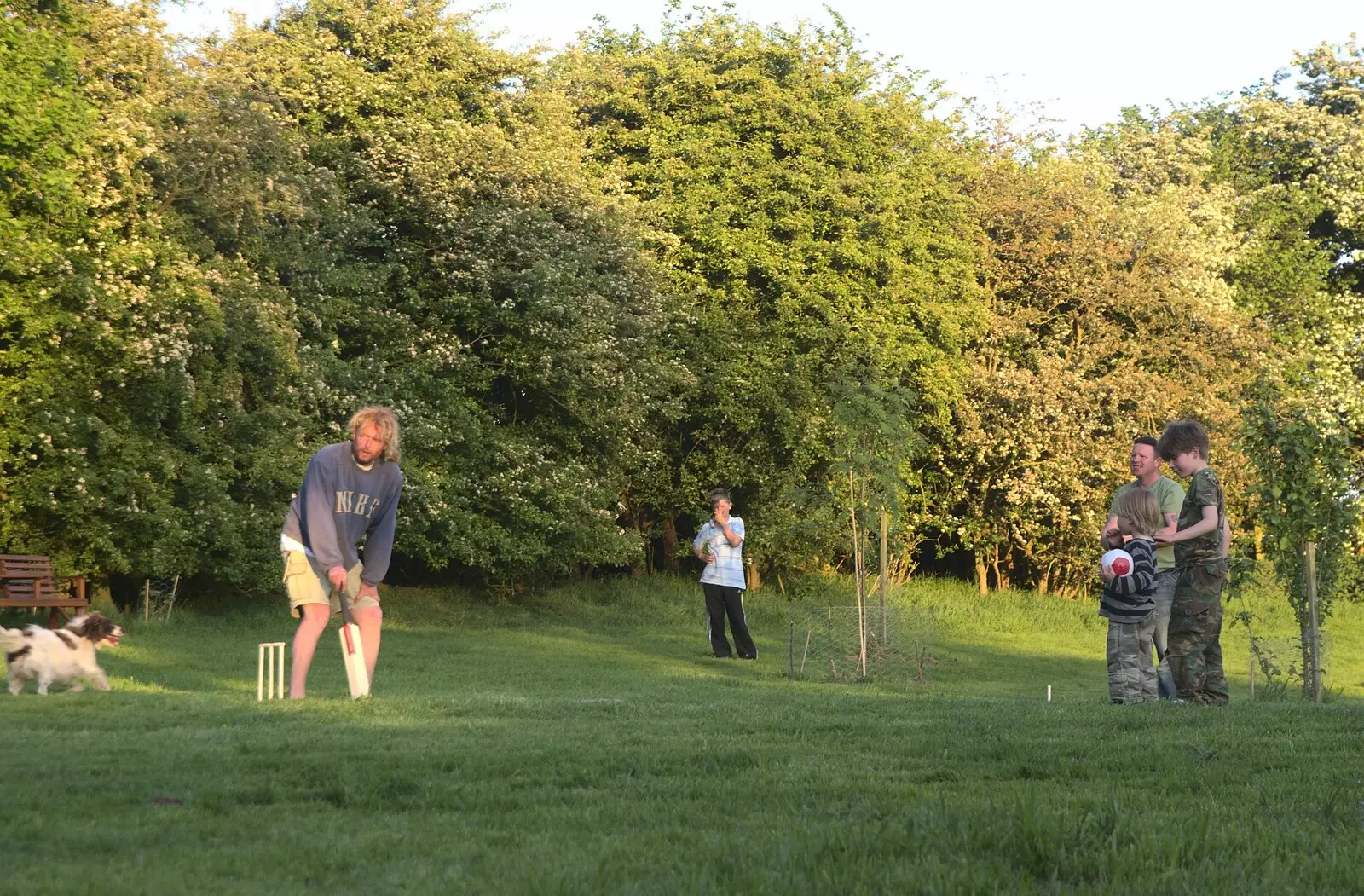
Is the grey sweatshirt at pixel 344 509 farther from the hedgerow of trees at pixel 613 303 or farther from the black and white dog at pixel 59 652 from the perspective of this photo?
the hedgerow of trees at pixel 613 303

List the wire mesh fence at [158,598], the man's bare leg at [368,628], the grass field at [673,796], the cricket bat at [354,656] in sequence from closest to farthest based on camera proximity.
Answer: the grass field at [673,796], the cricket bat at [354,656], the man's bare leg at [368,628], the wire mesh fence at [158,598]

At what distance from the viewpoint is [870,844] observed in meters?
4.99

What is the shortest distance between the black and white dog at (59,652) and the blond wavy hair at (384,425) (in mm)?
3320

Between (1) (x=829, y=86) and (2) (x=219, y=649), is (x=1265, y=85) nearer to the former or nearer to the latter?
(1) (x=829, y=86)

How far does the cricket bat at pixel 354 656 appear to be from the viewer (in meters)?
10.4

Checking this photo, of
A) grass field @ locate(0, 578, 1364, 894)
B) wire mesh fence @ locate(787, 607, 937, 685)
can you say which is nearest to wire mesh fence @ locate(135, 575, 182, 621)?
wire mesh fence @ locate(787, 607, 937, 685)

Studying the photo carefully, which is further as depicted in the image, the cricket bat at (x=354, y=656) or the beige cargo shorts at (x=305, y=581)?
the cricket bat at (x=354, y=656)

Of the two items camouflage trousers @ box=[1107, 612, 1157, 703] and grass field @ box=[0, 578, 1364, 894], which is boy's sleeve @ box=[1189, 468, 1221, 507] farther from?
grass field @ box=[0, 578, 1364, 894]

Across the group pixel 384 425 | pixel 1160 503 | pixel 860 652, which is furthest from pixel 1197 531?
pixel 860 652

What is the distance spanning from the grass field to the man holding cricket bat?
1.92ft

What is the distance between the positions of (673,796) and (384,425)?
4.69m

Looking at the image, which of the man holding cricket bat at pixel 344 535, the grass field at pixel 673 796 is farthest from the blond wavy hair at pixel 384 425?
the grass field at pixel 673 796

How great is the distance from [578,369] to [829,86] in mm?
10453

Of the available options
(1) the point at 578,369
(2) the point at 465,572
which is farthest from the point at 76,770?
(2) the point at 465,572
